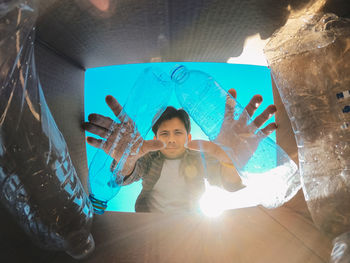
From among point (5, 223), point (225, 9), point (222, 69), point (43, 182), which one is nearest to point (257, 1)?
point (225, 9)

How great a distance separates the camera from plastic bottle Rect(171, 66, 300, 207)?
2.42ft

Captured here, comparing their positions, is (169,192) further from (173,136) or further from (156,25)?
(156,25)

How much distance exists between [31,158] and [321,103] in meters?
0.74

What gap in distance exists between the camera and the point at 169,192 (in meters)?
Result: 1.26

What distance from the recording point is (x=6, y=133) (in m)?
0.38

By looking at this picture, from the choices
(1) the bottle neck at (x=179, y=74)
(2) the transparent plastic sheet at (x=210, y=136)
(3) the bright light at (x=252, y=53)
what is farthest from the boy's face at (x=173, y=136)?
(3) the bright light at (x=252, y=53)

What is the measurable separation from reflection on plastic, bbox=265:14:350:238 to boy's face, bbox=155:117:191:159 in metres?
0.62

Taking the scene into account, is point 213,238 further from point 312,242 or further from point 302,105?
point 302,105

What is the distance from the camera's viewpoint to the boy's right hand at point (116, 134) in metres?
0.82

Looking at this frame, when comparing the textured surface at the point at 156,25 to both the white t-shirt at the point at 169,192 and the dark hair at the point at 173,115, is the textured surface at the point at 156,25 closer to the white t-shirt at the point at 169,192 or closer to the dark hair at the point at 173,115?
the dark hair at the point at 173,115

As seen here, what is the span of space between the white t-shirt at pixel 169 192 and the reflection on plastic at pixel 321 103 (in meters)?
0.71

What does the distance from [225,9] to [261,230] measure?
A: 60 cm

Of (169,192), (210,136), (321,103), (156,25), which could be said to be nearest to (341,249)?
(321,103)

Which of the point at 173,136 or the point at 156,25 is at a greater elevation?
the point at 156,25
